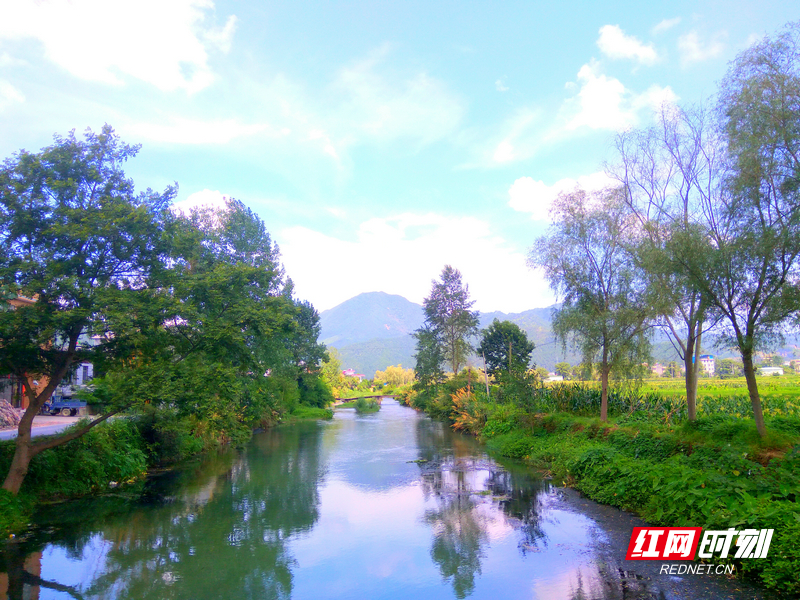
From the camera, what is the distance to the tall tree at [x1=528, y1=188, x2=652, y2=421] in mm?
18484

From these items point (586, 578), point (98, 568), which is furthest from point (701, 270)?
point (98, 568)

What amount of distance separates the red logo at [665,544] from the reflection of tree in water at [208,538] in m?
7.01

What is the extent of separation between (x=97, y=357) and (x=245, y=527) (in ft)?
19.4

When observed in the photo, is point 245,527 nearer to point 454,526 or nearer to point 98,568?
point 98,568

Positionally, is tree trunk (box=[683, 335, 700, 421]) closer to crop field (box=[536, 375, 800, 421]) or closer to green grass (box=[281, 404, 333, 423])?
crop field (box=[536, 375, 800, 421])

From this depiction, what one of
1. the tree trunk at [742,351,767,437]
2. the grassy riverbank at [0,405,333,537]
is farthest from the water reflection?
the grassy riverbank at [0,405,333,537]

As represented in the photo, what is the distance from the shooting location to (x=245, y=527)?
12711mm

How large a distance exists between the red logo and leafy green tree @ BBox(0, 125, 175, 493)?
39.6 ft

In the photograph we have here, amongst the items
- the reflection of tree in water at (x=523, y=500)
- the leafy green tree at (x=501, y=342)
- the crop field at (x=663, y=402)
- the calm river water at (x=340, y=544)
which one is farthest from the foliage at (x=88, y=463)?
the leafy green tree at (x=501, y=342)

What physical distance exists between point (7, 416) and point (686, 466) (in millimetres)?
28389

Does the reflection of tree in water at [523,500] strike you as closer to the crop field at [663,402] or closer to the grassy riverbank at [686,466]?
the grassy riverbank at [686,466]

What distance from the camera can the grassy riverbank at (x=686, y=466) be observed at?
27.5ft

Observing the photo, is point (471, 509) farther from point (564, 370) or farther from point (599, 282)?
point (564, 370)

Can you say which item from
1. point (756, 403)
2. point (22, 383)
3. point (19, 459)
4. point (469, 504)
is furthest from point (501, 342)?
point (19, 459)
